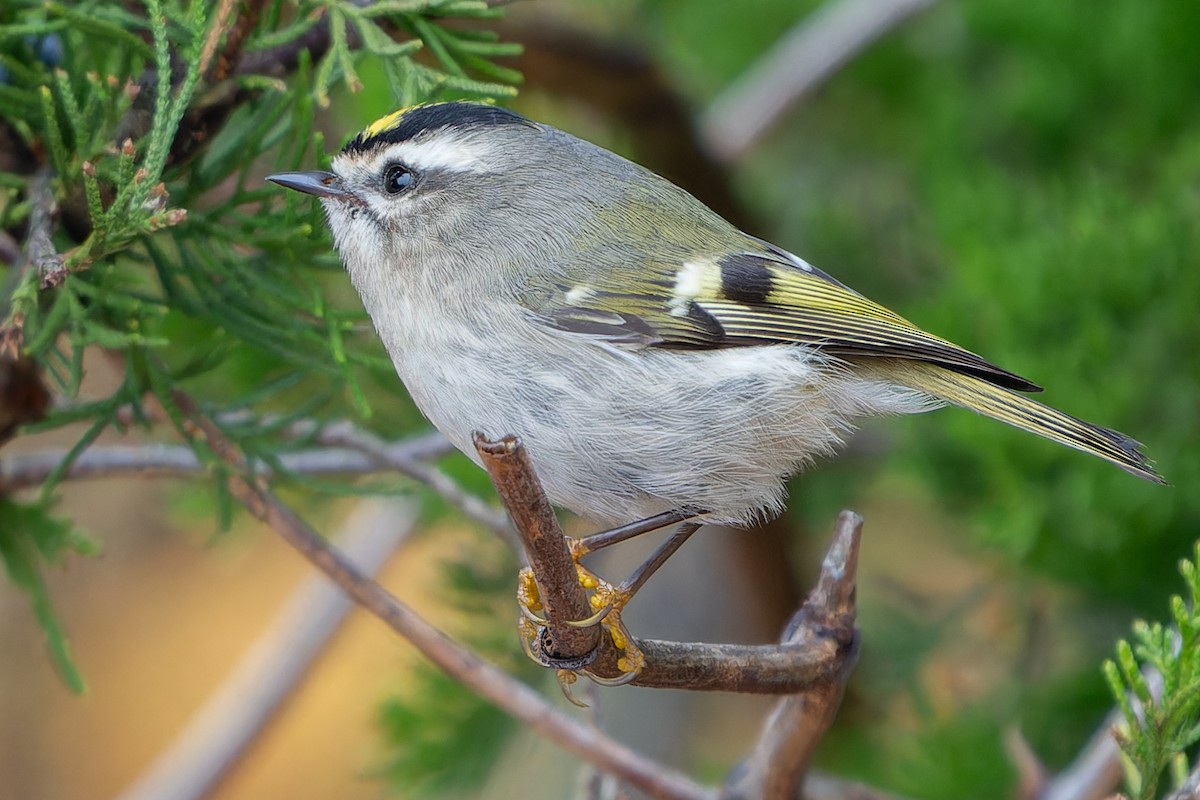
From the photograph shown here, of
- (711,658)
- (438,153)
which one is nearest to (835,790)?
(711,658)

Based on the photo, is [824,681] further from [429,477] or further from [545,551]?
[429,477]

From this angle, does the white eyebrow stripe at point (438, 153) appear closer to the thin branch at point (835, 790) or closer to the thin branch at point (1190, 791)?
the thin branch at point (835, 790)

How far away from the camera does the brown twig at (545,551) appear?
0.89 metres

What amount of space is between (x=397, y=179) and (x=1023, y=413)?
677mm

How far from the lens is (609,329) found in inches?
46.9

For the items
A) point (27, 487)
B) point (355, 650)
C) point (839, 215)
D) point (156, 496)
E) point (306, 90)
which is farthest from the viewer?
point (355, 650)

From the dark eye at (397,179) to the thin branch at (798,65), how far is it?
117 centimetres

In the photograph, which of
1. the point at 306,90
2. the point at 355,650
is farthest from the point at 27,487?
the point at 355,650

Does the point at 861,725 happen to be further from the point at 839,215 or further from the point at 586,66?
the point at 586,66

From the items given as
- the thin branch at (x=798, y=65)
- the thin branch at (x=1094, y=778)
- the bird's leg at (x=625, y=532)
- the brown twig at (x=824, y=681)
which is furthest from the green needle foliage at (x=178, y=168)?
the thin branch at (x=798, y=65)

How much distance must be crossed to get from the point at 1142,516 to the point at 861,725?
0.95 metres

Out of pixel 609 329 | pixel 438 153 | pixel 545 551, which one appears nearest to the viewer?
pixel 545 551

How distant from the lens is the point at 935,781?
1918 millimetres

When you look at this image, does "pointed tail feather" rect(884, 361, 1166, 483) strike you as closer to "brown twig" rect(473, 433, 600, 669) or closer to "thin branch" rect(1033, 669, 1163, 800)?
"thin branch" rect(1033, 669, 1163, 800)
